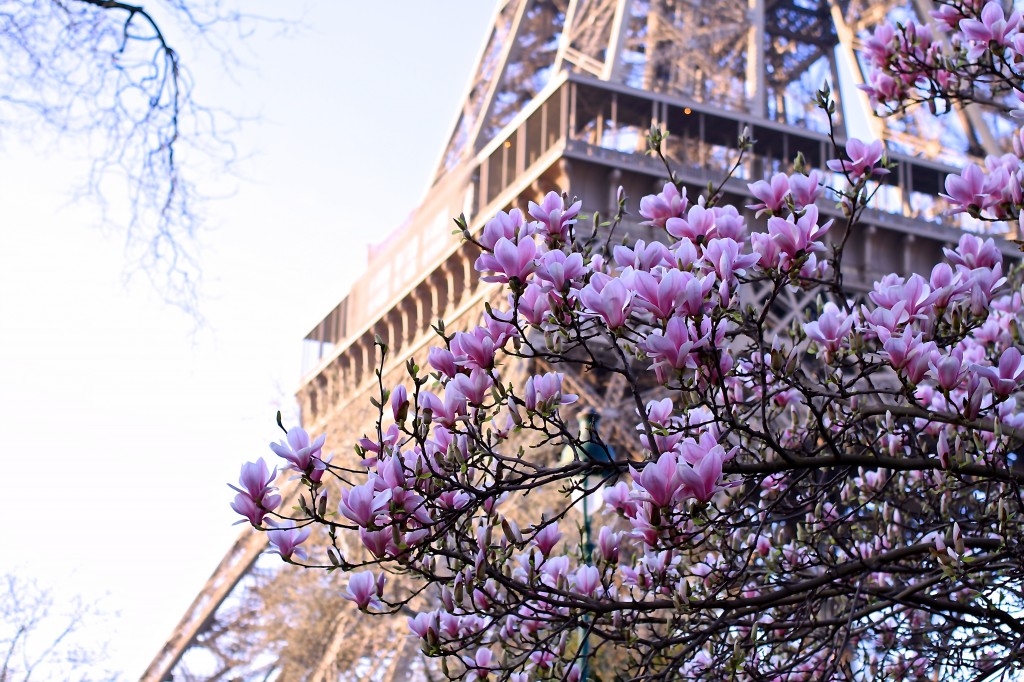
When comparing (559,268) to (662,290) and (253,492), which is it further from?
(253,492)

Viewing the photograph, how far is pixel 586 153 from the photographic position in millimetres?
25797

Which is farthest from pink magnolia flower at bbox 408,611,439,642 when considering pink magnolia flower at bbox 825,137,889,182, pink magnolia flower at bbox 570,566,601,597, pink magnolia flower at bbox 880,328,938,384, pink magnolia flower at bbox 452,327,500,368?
pink magnolia flower at bbox 825,137,889,182

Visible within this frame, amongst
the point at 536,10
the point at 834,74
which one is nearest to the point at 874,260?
the point at 834,74

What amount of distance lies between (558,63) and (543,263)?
29.6 meters

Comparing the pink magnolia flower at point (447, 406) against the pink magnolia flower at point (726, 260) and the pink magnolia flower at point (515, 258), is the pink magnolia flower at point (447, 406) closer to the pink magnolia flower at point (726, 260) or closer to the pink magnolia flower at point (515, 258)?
the pink magnolia flower at point (515, 258)

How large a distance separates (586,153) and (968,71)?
64.9ft

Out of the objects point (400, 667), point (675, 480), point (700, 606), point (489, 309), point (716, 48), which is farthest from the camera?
point (716, 48)

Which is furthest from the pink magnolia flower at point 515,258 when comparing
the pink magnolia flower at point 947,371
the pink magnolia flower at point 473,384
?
the pink magnolia flower at point 947,371

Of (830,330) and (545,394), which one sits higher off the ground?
(830,330)

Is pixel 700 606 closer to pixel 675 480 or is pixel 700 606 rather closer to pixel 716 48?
pixel 675 480

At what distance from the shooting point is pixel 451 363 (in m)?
4.10

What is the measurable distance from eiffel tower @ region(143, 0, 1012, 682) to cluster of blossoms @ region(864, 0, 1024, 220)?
1472 cm

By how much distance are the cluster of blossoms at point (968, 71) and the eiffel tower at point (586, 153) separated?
14.7 m

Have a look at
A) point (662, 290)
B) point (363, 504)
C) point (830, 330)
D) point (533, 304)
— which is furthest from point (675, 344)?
point (363, 504)
